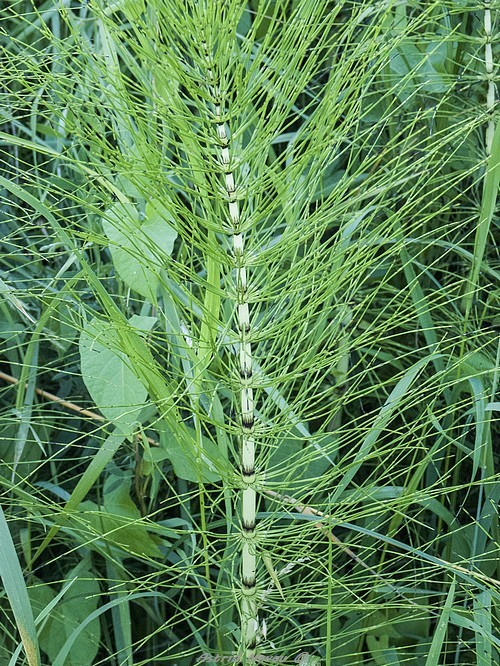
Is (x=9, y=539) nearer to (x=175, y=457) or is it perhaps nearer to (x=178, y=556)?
(x=175, y=457)

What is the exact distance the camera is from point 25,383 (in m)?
1.75

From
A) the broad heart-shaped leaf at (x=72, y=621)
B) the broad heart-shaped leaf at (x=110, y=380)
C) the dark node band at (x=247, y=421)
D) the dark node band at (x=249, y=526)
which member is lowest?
the broad heart-shaped leaf at (x=72, y=621)

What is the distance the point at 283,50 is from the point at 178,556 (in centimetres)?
99

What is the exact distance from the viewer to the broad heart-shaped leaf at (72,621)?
1553 mm

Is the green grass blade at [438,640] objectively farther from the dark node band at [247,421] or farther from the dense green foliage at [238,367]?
the dark node band at [247,421]

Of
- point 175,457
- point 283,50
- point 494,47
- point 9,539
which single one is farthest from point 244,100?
point 494,47

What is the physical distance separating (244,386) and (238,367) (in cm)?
8

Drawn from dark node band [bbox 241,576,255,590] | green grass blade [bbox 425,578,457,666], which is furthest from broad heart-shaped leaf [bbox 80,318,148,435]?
green grass blade [bbox 425,578,457,666]

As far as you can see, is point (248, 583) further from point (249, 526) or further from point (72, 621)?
point (72, 621)

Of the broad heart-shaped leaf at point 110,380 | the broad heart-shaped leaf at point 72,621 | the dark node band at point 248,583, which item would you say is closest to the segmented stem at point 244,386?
the dark node band at point 248,583

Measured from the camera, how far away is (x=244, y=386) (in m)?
1.32

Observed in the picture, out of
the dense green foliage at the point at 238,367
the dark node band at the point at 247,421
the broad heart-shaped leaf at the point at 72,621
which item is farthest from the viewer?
the broad heart-shaped leaf at the point at 72,621

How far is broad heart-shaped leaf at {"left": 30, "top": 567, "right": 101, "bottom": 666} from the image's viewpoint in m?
1.55

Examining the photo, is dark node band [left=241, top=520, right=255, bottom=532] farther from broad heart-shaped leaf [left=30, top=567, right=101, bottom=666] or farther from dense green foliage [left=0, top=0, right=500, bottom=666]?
broad heart-shaped leaf [left=30, top=567, right=101, bottom=666]
